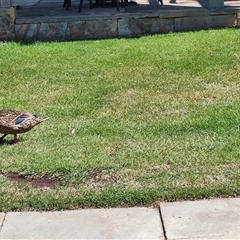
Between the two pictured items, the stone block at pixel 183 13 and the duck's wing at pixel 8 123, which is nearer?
the duck's wing at pixel 8 123

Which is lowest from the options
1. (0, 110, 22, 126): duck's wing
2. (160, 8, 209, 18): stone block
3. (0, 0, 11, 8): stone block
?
(0, 110, 22, 126): duck's wing

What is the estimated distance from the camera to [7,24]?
10.3 m

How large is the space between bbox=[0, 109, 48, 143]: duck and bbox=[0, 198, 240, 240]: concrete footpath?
1.28 metres

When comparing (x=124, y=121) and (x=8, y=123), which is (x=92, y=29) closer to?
(x=124, y=121)

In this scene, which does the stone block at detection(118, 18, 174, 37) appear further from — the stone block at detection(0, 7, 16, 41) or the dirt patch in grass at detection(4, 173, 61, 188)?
the dirt patch in grass at detection(4, 173, 61, 188)

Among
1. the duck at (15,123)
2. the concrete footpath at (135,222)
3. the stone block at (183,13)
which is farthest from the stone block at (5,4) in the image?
the concrete footpath at (135,222)

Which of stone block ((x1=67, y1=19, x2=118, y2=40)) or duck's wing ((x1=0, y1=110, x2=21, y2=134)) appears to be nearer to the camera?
duck's wing ((x1=0, y1=110, x2=21, y2=134))

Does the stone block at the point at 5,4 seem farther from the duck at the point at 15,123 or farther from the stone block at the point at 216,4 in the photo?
the duck at the point at 15,123

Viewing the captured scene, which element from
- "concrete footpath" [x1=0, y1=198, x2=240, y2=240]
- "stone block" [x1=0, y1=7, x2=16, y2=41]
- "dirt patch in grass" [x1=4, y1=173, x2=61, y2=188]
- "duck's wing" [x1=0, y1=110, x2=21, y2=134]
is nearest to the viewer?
"concrete footpath" [x1=0, y1=198, x2=240, y2=240]

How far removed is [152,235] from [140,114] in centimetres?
252

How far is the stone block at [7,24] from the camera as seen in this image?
10.2m

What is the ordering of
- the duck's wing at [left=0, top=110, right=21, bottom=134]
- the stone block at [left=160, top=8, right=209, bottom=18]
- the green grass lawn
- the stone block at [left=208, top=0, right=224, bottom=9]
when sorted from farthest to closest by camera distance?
1. the stone block at [left=208, top=0, right=224, bottom=9]
2. the stone block at [left=160, top=8, right=209, bottom=18]
3. the duck's wing at [left=0, top=110, right=21, bottom=134]
4. the green grass lawn

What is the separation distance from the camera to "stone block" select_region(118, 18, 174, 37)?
33.9ft

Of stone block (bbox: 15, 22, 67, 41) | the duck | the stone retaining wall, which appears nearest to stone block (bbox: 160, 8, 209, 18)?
the stone retaining wall
